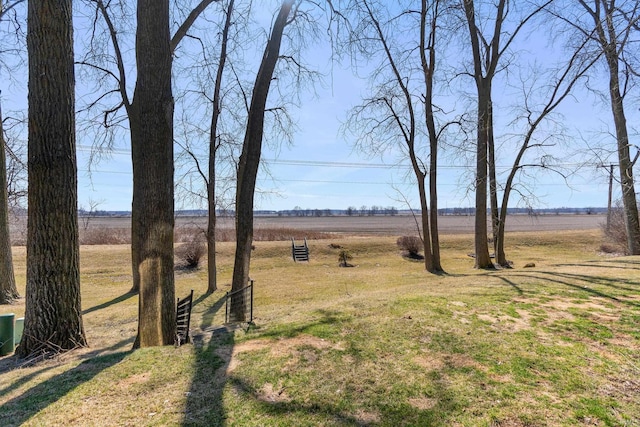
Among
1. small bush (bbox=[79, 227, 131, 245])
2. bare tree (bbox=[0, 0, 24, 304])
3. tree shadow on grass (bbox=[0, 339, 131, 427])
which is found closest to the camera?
tree shadow on grass (bbox=[0, 339, 131, 427])

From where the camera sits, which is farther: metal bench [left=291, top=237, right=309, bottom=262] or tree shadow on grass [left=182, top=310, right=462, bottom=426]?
metal bench [left=291, top=237, right=309, bottom=262]

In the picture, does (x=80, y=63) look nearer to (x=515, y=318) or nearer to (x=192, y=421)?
(x=192, y=421)

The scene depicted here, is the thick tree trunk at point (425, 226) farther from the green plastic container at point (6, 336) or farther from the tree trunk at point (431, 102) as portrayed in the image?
the green plastic container at point (6, 336)

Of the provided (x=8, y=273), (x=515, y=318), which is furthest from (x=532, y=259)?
(x=8, y=273)

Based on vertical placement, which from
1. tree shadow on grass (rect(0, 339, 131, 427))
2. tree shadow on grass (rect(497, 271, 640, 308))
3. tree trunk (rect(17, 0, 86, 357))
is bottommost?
tree shadow on grass (rect(0, 339, 131, 427))

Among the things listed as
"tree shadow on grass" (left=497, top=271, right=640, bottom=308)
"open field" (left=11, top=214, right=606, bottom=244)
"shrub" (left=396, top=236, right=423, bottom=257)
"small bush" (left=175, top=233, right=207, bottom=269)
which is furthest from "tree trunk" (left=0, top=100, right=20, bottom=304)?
"shrub" (left=396, top=236, right=423, bottom=257)

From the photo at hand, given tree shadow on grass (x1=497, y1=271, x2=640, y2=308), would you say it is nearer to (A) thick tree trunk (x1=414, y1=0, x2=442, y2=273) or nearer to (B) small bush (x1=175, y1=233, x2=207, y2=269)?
(A) thick tree trunk (x1=414, y1=0, x2=442, y2=273)

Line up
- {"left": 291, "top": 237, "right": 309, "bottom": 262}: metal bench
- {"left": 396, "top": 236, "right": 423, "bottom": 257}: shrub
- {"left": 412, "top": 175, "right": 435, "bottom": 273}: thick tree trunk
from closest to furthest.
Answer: {"left": 412, "top": 175, "right": 435, "bottom": 273}: thick tree trunk
{"left": 291, "top": 237, "right": 309, "bottom": 262}: metal bench
{"left": 396, "top": 236, "right": 423, "bottom": 257}: shrub

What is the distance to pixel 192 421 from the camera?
262 centimetres

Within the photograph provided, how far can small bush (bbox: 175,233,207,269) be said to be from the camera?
20.2m

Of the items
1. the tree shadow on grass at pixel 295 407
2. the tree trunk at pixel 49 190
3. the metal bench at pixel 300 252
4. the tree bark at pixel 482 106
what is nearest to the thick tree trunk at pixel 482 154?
the tree bark at pixel 482 106

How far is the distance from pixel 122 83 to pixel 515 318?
1345 centimetres

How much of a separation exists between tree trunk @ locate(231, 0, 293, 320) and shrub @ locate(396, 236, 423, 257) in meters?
18.6

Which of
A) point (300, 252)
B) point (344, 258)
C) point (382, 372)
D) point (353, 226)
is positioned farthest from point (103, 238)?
point (353, 226)
